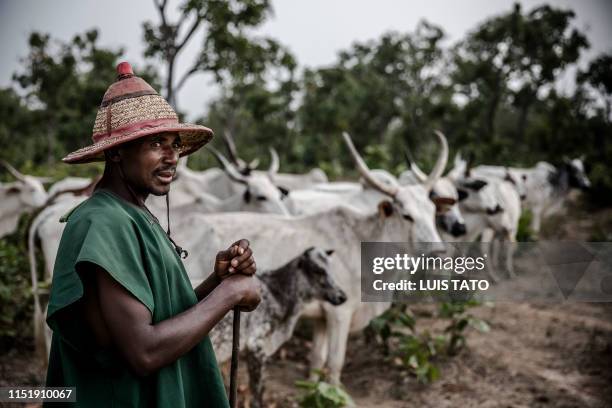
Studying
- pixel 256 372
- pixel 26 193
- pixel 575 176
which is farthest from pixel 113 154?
pixel 575 176

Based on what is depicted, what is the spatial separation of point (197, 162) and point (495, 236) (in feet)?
47.7

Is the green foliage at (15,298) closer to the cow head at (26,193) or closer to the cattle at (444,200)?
the cow head at (26,193)

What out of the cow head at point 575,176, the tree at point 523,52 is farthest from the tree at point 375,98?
the cow head at point 575,176

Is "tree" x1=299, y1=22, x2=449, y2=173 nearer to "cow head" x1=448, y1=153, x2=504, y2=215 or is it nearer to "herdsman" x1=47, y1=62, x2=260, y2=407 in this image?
"cow head" x1=448, y1=153, x2=504, y2=215

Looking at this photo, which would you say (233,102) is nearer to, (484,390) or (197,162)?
(197,162)

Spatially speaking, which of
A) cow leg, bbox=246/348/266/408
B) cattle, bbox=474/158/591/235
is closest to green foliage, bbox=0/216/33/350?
cow leg, bbox=246/348/266/408

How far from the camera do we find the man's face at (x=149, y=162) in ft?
5.21

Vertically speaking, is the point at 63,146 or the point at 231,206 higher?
the point at 63,146

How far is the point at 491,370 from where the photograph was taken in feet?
18.1

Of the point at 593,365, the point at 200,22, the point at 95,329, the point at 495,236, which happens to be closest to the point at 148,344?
the point at 95,329

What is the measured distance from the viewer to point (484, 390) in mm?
5090

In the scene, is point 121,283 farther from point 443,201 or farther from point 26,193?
point 26,193

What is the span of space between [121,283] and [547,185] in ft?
41.4

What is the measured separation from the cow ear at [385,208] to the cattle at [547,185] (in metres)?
7.30
